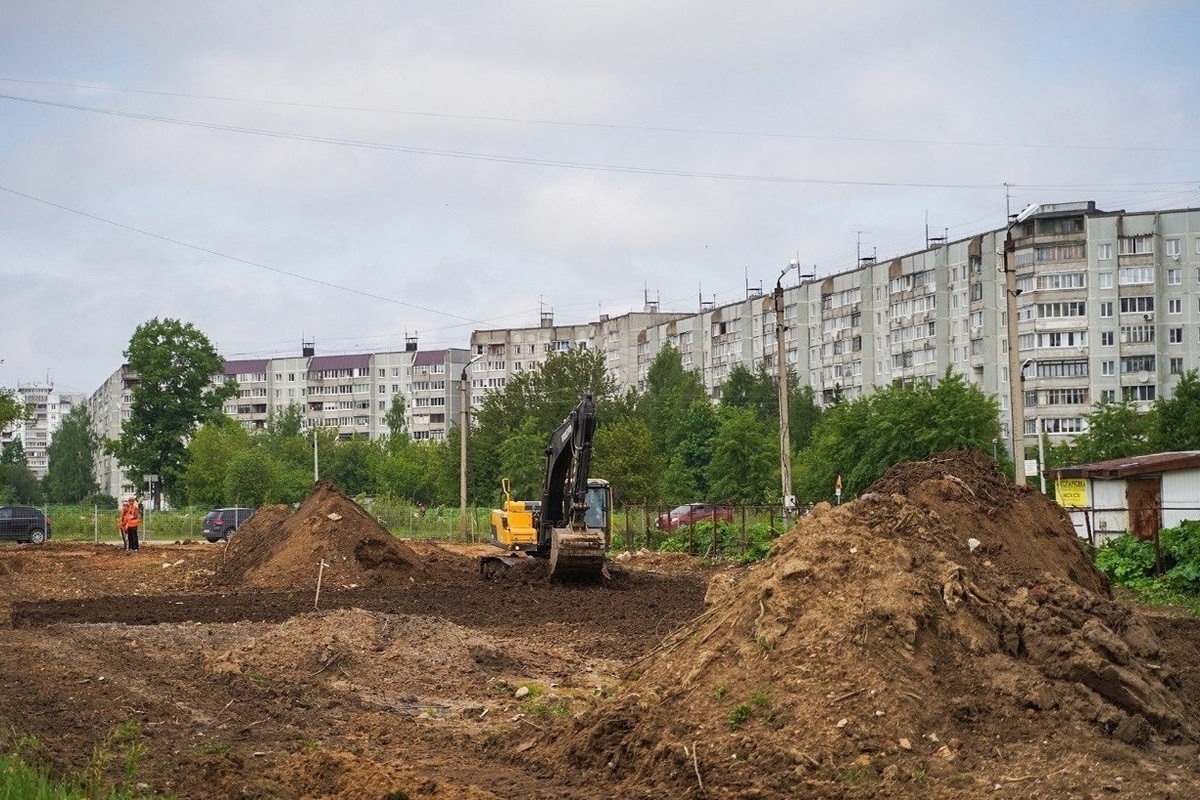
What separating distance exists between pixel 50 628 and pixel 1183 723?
15.0 m

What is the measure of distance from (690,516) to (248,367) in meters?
124

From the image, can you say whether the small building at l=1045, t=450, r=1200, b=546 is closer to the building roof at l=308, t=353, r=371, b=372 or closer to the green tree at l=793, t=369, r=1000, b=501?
the green tree at l=793, t=369, r=1000, b=501

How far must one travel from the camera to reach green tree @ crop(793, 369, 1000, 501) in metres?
53.7

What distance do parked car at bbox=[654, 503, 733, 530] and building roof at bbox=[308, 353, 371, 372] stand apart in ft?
329

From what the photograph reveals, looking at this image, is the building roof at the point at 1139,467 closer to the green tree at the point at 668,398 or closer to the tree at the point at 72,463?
the green tree at the point at 668,398

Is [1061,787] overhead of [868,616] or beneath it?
beneath

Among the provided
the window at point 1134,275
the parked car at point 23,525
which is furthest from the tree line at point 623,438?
the parked car at point 23,525

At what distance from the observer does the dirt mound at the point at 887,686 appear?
882cm

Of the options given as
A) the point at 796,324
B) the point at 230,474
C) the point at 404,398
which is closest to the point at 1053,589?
the point at 230,474

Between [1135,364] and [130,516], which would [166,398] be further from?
[1135,364]

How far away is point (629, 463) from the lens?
62.8 m

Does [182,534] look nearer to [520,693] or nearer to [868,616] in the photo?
[520,693]

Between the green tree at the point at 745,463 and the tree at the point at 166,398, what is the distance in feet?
118

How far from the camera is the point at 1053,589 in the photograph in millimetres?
10844
